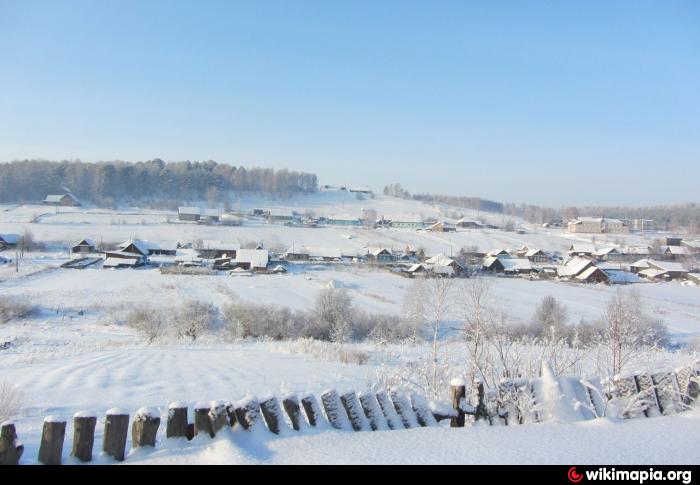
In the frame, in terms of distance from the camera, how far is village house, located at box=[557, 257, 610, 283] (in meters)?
53.3

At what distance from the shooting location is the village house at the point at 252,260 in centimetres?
5315

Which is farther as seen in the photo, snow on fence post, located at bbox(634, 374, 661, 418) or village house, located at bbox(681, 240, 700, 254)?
village house, located at bbox(681, 240, 700, 254)

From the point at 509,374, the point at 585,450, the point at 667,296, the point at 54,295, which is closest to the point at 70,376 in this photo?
the point at 509,374

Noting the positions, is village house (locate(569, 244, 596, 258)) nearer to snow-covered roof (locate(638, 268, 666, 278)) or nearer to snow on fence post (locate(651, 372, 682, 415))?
snow-covered roof (locate(638, 268, 666, 278))

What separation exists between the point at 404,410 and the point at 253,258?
5106 cm

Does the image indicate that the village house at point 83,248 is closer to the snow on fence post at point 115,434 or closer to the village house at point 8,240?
the village house at point 8,240

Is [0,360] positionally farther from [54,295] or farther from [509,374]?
[54,295]

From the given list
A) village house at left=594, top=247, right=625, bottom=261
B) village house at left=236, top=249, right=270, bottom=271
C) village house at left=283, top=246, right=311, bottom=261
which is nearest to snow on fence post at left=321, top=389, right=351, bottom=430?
village house at left=236, top=249, right=270, bottom=271

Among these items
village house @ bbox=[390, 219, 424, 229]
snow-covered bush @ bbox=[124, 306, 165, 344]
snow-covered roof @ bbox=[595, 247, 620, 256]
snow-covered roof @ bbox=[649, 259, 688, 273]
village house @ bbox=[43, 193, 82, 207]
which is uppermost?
village house @ bbox=[43, 193, 82, 207]

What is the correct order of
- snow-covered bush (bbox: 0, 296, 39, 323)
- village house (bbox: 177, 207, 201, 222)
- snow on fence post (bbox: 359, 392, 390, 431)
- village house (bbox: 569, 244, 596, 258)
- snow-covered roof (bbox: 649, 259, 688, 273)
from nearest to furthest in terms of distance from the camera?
1. snow on fence post (bbox: 359, 392, 390, 431)
2. snow-covered bush (bbox: 0, 296, 39, 323)
3. snow-covered roof (bbox: 649, 259, 688, 273)
4. village house (bbox: 569, 244, 596, 258)
5. village house (bbox: 177, 207, 201, 222)

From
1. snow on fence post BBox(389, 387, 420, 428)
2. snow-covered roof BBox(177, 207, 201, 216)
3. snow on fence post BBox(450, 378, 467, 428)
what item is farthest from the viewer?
snow-covered roof BBox(177, 207, 201, 216)

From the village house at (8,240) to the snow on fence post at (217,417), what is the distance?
224 ft

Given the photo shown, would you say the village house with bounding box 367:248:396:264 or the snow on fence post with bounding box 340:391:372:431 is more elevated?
the snow on fence post with bounding box 340:391:372:431

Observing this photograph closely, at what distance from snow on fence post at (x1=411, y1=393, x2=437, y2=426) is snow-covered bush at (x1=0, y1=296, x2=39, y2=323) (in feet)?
92.6
